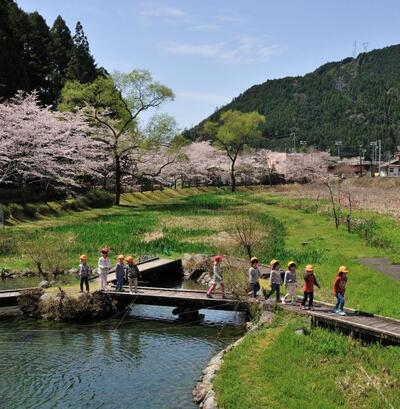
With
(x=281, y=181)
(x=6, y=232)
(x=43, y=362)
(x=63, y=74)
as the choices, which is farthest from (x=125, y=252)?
(x=281, y=181)

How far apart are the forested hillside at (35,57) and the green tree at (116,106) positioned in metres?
5.71

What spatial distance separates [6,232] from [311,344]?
25507mm

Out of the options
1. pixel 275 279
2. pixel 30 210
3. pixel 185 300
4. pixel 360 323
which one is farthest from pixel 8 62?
pixel 360 323

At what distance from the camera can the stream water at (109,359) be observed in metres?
12.0

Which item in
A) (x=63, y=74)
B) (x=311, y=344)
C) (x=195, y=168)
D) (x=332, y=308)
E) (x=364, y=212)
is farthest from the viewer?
(x=195, y=168)

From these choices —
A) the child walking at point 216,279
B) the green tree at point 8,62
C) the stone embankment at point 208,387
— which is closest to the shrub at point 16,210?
the green tree at point 8,62

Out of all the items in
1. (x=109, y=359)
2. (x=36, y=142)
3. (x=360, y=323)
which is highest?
(x=36, y=142)

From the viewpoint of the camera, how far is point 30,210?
42312 millimetres

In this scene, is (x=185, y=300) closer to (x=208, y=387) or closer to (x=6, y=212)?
(x=208, y=387)

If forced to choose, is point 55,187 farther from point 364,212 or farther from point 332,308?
point 332,308

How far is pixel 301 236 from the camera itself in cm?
3334

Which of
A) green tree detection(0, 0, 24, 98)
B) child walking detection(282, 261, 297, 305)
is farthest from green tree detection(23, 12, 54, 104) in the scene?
child walking detection(282, 261, 297, 305)

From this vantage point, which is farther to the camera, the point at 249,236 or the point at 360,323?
the point at 249,236

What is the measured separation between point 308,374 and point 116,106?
163ft
